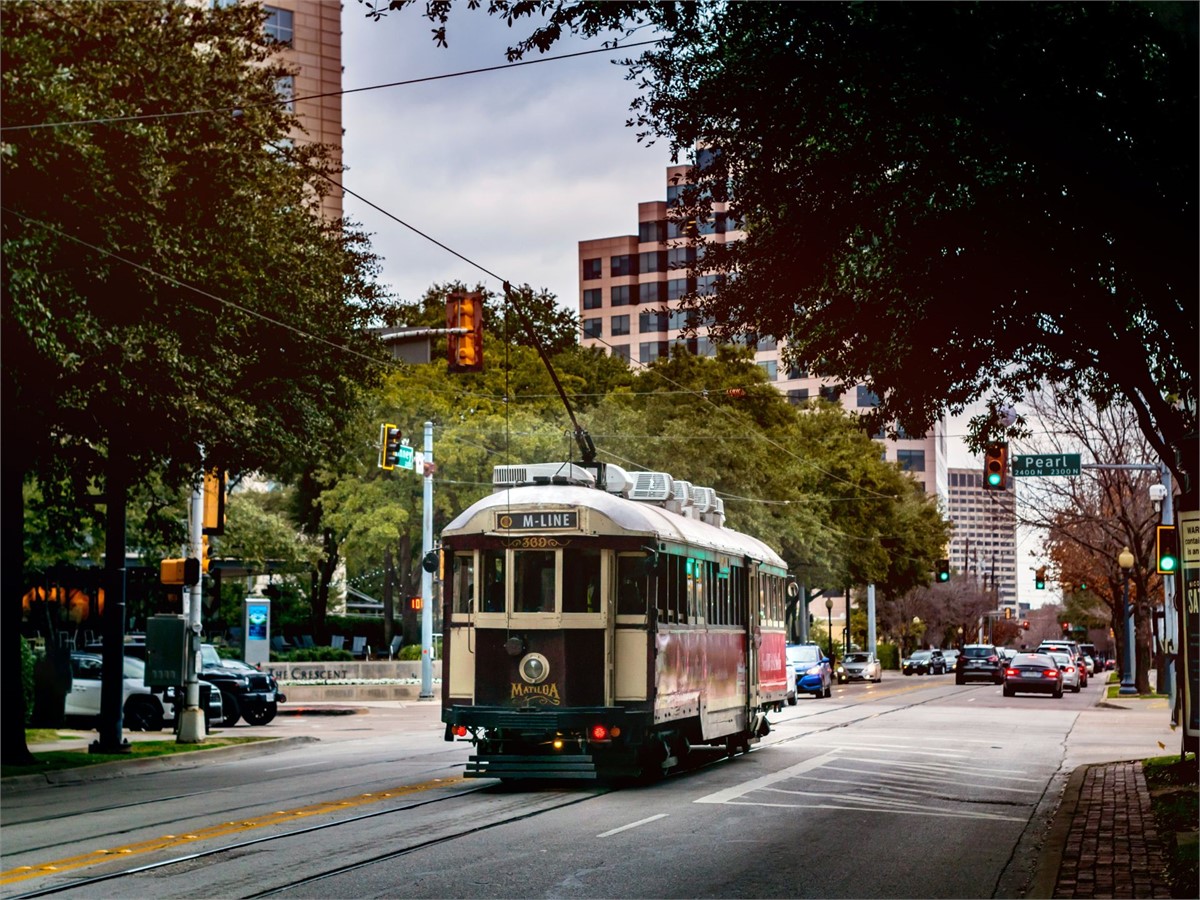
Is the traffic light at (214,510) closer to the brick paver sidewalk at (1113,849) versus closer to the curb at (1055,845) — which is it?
the curb at (1055,845)

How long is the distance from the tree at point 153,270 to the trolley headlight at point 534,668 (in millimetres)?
5668

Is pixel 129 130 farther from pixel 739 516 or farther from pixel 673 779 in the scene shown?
pixel 739 516

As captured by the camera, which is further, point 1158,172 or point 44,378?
point 44,378

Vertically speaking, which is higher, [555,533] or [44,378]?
[44,378]

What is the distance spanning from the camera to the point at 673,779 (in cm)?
1858

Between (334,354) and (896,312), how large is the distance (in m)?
10.7

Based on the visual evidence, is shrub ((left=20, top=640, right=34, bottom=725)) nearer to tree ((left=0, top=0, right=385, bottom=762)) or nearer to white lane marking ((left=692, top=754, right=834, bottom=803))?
tree ((left=0, top=0, right=385, bottom=762))

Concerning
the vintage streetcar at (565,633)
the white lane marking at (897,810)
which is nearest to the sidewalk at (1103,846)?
the white lane marking at (897,810)

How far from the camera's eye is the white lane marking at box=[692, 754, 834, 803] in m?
16.2

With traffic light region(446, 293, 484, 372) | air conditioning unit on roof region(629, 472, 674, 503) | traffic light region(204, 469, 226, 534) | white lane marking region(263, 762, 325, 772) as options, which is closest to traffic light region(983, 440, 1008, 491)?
air conditioning unit on roof region(629, 472, 674, 503)

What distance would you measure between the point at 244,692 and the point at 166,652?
296 inches

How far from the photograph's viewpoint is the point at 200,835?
1327 centimetres

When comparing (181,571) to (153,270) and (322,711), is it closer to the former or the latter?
(153,270)

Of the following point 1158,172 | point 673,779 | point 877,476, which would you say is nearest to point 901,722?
point 673,779
